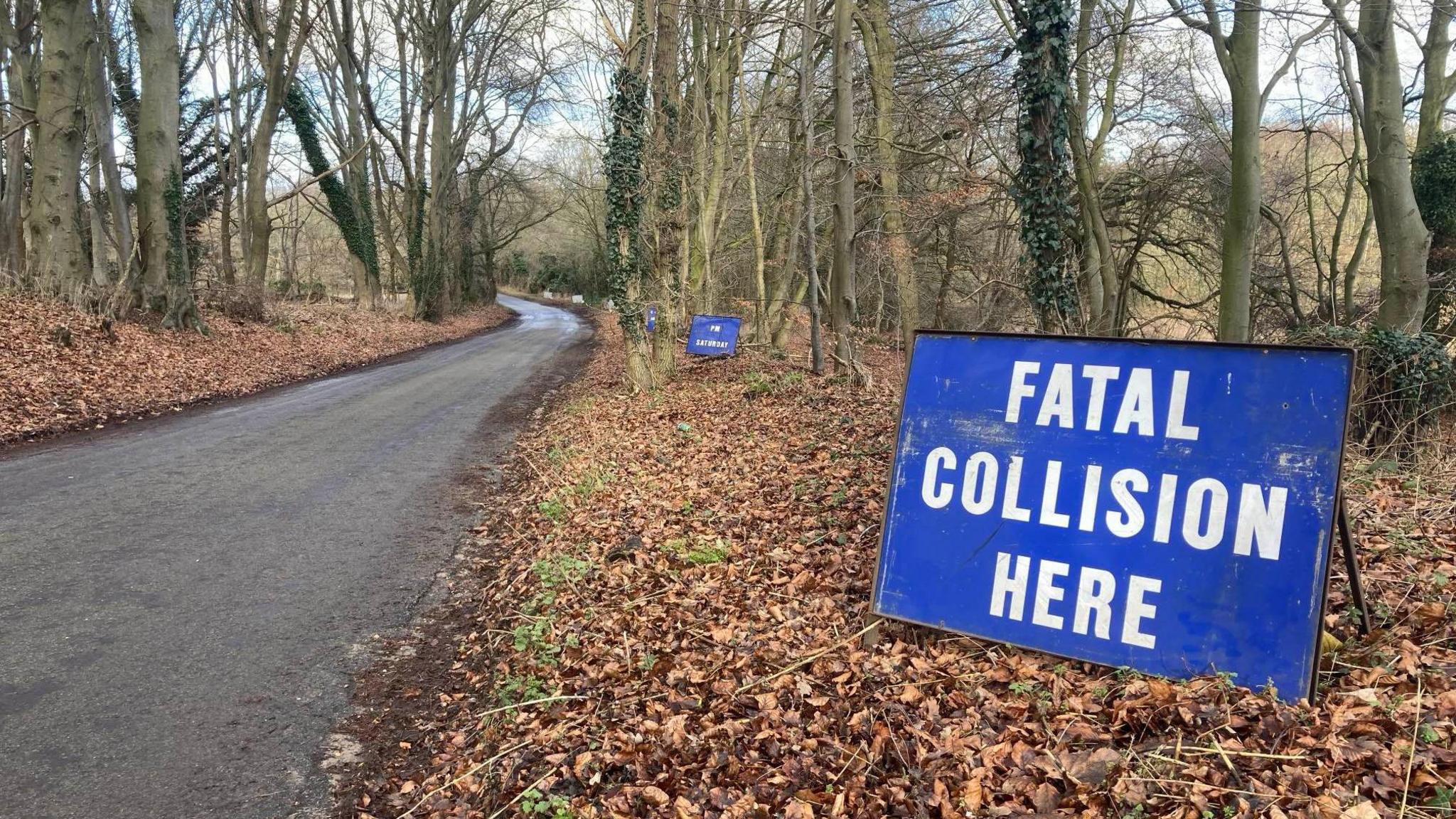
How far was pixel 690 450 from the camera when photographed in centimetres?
902

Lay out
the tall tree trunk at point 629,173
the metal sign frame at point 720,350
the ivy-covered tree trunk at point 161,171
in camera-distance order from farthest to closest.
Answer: the metal sign frame at point 720,350, the ivy-covered tree trunk at point 161,171, the tall tree trunk at point 629,173

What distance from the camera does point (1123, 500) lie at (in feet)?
10.3

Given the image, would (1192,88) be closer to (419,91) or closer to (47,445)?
(47,445)

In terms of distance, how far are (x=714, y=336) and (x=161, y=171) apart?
11.9 meters

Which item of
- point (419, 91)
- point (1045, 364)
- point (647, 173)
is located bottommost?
point (1045, 364)

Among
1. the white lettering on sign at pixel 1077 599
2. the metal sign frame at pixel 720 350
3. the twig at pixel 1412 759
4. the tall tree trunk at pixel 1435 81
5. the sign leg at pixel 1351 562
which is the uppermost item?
the tall tree trunk at pixel 1435 81

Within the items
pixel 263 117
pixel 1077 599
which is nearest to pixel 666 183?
pixel 1077 599

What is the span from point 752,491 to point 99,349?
1216cm

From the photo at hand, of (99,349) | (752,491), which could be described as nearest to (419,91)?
(99,349)

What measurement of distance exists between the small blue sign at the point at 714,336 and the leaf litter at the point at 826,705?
38.3 ft

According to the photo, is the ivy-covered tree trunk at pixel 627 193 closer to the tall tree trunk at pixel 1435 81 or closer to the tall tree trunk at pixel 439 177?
the tall tree trunk at pixel 1435 81

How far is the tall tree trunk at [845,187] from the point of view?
11.9 meters

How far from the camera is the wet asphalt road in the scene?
3291mm

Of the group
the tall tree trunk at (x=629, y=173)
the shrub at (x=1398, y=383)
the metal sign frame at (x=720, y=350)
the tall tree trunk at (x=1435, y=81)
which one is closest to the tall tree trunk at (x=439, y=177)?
the metal sign frame at (x=720, y=350)
